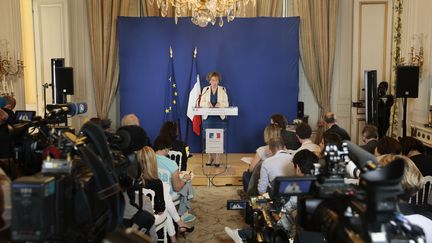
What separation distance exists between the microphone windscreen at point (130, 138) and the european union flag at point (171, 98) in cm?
627

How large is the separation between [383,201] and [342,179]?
0.54m

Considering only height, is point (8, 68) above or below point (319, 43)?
below

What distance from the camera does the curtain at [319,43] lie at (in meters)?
8.80

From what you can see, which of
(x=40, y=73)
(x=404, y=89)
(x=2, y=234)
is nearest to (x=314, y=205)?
(x=2, y=234)

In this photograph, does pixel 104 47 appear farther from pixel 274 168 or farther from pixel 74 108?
pixel 74 108

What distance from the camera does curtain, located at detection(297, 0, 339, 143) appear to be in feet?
28.9

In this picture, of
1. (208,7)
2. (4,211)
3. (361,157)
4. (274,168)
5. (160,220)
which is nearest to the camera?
(361,157)

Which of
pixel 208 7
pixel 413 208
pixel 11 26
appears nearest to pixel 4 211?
pixel 413 208

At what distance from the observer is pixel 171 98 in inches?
344

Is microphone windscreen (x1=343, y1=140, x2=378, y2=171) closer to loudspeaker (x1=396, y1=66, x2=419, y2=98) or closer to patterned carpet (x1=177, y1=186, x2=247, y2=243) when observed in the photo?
patterned carpet (x1=177, y1=186, x2=247, y2=243)

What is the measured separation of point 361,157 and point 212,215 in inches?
154

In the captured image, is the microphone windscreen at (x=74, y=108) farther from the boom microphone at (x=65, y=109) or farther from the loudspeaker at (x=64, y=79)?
the loudspeaker at (x=64, y=79)

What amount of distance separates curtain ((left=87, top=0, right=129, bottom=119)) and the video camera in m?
7.53

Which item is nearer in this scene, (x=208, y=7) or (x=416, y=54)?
(x=208, y=7)
